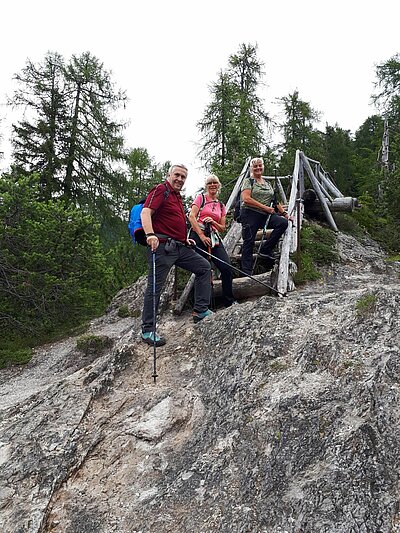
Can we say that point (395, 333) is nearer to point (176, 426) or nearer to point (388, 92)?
point (176, 426)

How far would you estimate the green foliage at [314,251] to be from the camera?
708cm

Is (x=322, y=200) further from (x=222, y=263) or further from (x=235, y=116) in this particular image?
(x=235, y=116)

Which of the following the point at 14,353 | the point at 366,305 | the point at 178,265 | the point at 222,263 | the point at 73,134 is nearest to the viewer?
the point at 366,305

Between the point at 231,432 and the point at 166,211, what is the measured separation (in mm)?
2691

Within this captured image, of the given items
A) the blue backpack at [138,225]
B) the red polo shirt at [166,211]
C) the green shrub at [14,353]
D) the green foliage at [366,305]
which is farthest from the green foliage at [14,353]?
the green foliage at [366,305]

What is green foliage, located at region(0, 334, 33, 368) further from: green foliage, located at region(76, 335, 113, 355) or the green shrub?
green foliage, located at region(76, 335, 113, 355)

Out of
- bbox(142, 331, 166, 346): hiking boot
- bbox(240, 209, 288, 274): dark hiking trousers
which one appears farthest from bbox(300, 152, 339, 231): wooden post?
bbox(142, 331, 166, 346): hiking boot

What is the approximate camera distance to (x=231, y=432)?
3875 mm

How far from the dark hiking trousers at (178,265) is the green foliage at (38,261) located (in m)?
5.21

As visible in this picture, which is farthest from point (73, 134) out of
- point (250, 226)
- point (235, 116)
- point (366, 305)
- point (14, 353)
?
point (366, 305)

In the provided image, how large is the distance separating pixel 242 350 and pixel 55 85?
578 inches

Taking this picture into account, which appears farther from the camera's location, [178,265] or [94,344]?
[94,344]

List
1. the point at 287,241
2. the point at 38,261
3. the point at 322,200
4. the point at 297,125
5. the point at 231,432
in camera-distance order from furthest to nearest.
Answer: the point at 297,125
the point at 322,200
the point at 38,261
the point at 287,241
the point at 231,432

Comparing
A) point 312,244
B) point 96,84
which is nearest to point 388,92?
point 96,84
